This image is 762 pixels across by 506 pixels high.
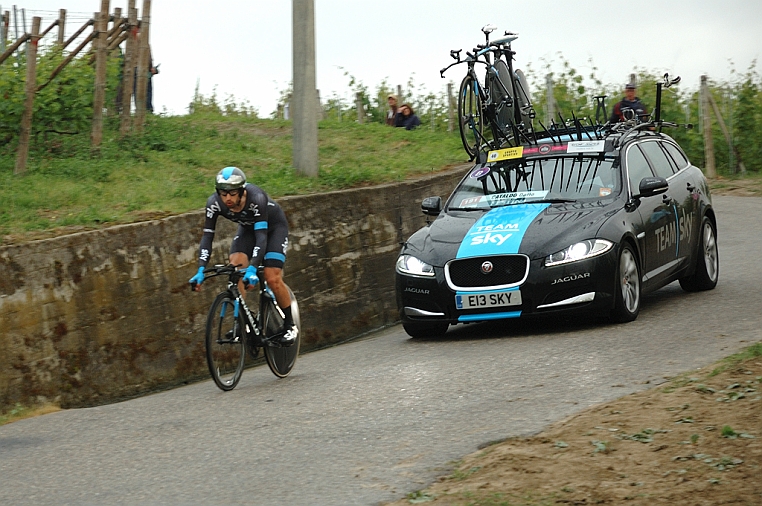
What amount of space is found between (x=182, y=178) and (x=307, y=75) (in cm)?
220

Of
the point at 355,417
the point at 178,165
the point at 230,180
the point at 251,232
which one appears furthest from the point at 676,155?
the point at 355,417

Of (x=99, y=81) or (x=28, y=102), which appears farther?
(x=99, y=81)

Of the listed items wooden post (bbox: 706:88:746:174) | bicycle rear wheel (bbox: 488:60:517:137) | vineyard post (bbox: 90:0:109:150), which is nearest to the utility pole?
bicycle rear wheel (bbox: 488:60:517:137)

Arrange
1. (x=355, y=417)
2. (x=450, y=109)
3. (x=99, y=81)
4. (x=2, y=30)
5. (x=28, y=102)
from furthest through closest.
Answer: (x=450, y=109), (x=2, y=30), (x=99, y=81), (x=28, y=102), (x=355, y=417)

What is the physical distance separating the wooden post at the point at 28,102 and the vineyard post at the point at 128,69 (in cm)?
285

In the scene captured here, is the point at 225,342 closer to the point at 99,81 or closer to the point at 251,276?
the point at 251,276

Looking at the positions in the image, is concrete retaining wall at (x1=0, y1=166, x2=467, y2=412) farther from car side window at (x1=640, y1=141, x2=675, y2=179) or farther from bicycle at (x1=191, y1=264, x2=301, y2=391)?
car side window at (x1=640, y1=141, x2=675, y2=179)

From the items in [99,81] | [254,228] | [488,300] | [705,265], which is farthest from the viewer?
[99,81]

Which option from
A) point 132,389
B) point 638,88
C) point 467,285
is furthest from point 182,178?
point 638,88

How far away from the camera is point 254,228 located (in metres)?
10.6

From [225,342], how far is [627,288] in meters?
3.94

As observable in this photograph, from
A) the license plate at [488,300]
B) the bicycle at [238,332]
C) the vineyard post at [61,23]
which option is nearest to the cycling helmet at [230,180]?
the bicycle at [238,332]

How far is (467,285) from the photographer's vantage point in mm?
11414

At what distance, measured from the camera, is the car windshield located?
12305 mm
